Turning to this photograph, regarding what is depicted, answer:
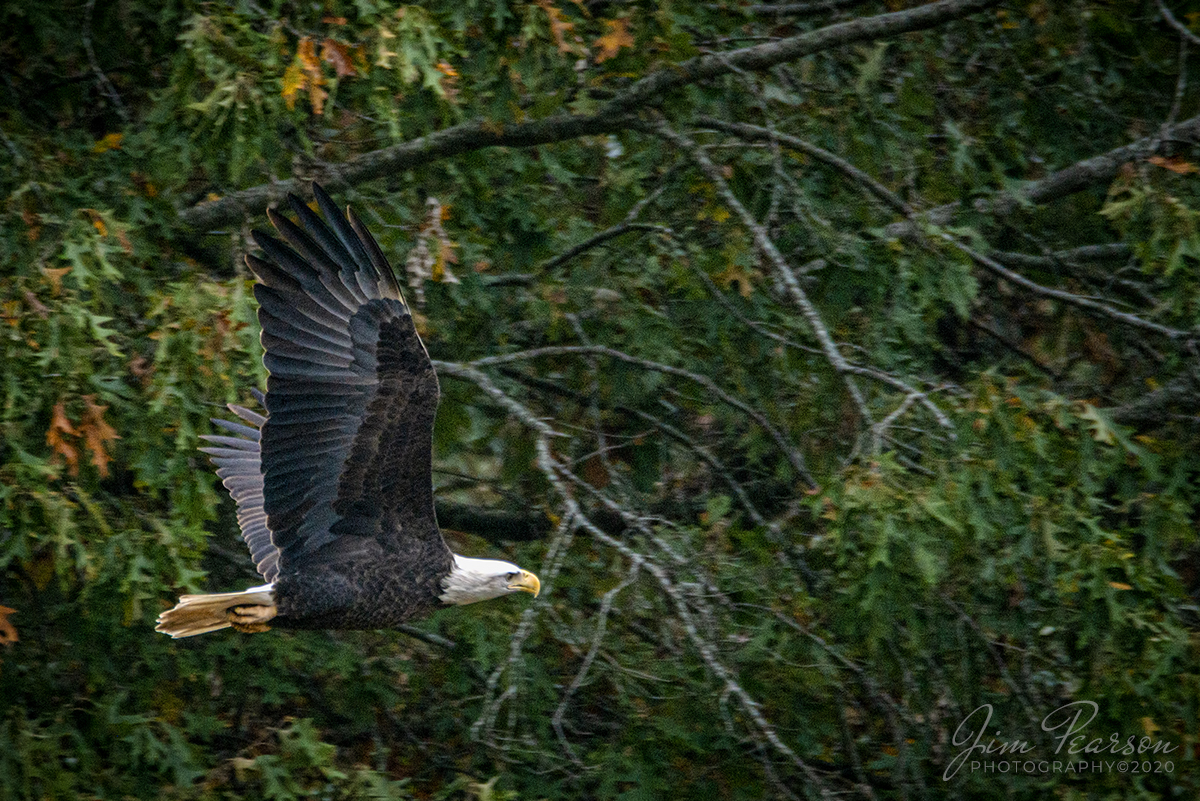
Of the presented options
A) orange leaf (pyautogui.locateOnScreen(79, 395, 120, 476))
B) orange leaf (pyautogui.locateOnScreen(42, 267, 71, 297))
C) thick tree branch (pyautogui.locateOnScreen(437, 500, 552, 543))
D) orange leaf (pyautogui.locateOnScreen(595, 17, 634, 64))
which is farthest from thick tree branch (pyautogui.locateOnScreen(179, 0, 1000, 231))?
thick tree branch (pyautogui.locateOnScreen(437, 500, 552, 543))

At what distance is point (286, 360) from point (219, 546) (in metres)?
1.86

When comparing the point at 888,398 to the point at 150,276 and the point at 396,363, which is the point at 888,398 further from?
the point at 150,276

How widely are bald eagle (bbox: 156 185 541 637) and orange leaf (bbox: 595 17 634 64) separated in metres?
1.31

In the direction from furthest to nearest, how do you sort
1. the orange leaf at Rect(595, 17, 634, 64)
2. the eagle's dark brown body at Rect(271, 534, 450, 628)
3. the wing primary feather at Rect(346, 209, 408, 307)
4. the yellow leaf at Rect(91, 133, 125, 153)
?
the yellow leaf at Rect(91, 133, 125, 153), the orange leaf at Rect(595, 17, 634, 64), the eagle's dark brown body at Rect(271, 534, 450, 628), the wing primary feather at Rect(346, 209, 408, 307)

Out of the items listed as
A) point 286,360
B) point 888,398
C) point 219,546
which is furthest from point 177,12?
point 888,398

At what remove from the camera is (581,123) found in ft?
18.0

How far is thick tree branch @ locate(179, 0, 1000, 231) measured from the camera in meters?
5.32

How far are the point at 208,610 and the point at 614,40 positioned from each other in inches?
→ 95.6

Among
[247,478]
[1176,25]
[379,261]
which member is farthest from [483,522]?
[1176,25]

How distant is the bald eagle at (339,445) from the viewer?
430 cm

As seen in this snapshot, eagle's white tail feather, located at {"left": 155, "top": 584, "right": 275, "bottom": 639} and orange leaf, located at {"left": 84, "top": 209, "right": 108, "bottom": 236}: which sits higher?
orange leaf, located at {"left": 84, "top": 209, "right": 108, "bottom": 236}

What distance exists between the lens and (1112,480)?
5699mm

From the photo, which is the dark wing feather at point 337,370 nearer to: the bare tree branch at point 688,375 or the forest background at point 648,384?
the forest background at point 648,384

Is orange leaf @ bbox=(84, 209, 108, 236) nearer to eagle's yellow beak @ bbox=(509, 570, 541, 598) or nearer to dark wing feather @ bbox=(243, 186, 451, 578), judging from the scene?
dark wing feather @ bbox=(243, 186, 451, 578)
